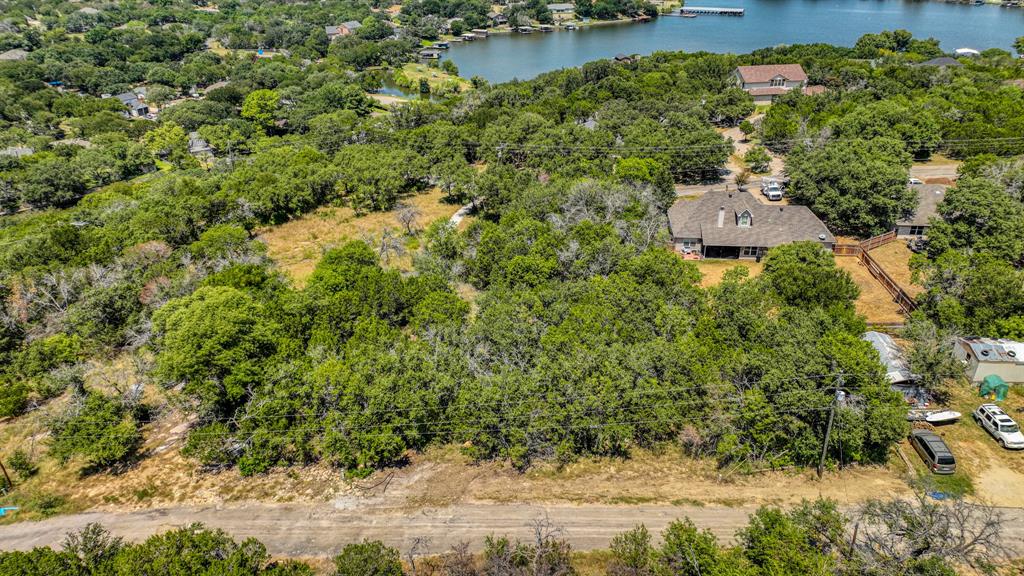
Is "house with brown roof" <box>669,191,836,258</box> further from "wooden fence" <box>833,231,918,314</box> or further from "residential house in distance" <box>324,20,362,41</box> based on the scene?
"residential house in distance" <box>324,20,362,41</box>

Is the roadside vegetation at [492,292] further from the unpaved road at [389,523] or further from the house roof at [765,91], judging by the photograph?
the house roof at [765,91]

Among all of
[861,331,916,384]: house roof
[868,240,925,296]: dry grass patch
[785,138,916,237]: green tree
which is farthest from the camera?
[785,138,916,237]: green tree

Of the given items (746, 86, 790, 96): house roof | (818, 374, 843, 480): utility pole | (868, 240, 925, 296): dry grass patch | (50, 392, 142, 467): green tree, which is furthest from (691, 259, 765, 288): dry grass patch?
(746, 86, 790, 96): house roof

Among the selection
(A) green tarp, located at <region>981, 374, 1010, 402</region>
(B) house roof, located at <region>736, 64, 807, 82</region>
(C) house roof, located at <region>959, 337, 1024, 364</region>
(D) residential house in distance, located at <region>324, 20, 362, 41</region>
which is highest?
(D) residential house in distance, located at <region>324, 20, 362, 41</region>

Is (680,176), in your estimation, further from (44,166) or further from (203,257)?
(44,166)

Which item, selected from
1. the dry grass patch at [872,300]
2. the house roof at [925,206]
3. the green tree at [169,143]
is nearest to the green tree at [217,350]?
the dry grass patch at [872,300]

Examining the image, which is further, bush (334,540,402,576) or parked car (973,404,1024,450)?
parked car (973,404,1024,450)

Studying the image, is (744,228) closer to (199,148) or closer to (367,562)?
(367,562)

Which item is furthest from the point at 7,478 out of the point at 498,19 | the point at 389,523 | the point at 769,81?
the point at 498,19
